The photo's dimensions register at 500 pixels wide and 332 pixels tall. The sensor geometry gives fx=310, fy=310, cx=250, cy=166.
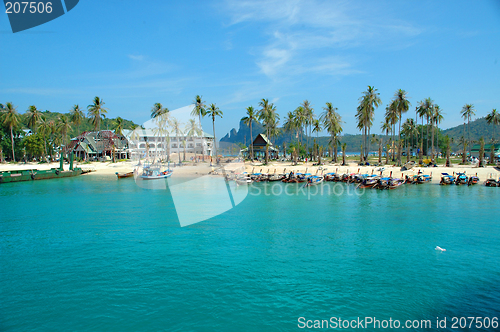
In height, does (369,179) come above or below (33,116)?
below

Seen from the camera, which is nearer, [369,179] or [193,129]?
[369,179]

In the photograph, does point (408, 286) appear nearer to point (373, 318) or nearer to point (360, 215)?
point (373, 318)

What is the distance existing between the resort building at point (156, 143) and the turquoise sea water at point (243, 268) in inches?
3457

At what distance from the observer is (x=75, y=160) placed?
104 m

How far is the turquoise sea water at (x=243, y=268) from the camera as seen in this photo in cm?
1416

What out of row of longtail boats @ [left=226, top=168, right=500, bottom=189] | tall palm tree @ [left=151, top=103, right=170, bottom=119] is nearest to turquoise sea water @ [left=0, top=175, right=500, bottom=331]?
row of longtail boats @ [left=226, top=168, right=500, bottom=189]

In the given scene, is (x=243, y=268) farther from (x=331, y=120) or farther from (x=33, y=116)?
(x=33, y=116)

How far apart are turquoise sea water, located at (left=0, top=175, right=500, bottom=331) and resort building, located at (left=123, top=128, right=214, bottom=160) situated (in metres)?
87.8

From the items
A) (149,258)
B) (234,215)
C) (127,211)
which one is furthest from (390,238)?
(127,211)

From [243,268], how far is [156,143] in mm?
108958

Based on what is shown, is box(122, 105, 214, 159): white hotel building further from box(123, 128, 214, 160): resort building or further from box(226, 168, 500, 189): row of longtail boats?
box(226, 168, 500, 189): row of longtail boats

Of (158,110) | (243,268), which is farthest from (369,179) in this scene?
(158,110)

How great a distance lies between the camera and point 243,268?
1889 centimetres

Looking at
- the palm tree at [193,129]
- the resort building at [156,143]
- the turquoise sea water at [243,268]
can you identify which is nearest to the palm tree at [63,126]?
the resort building at [156,143]
